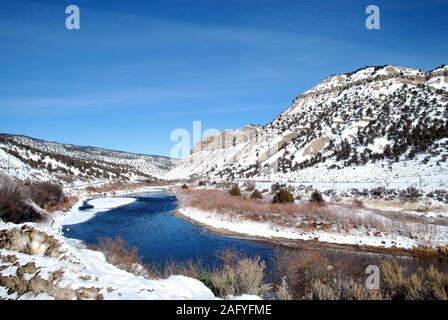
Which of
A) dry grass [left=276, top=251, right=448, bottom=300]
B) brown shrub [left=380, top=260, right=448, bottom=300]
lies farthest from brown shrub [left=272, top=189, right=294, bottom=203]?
brown shrub [left=380, top=260, right=448, bottom=300]

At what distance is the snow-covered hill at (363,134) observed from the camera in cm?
4709

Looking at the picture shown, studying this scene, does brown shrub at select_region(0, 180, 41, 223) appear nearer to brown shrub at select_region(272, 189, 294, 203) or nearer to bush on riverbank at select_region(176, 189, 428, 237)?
bush on riverbank at select_region(176, 189, 428, 237)

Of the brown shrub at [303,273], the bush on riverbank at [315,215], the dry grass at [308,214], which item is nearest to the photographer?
the brown shrub at [303,273]

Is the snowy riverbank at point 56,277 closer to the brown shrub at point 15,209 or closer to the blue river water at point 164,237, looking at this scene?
the blue river water at point 164,237

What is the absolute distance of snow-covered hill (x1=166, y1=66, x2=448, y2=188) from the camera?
1854 inches

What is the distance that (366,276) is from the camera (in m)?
12.6

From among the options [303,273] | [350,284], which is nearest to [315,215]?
[303,273]

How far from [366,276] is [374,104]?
2739 inches

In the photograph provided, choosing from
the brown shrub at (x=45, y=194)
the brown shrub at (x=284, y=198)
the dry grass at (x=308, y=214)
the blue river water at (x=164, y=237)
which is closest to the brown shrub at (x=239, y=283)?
the blue river water at (x=164, y=237)

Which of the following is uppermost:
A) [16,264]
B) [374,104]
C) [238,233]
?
[374,104]

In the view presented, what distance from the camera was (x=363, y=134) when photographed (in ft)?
210
